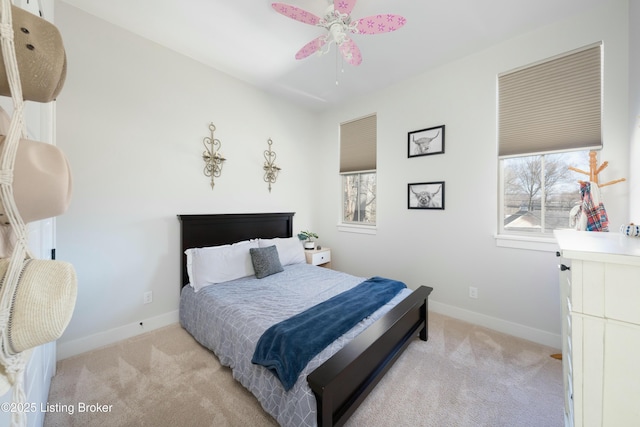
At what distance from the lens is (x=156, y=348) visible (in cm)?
221

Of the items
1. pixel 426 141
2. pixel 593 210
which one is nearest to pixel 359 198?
pixel 426 141

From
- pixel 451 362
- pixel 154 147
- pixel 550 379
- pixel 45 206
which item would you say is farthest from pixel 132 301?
pixel 550 379

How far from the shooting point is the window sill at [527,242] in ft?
7.39

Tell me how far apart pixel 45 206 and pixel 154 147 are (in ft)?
8.38

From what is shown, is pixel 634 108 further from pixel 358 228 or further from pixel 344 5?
A: pixel 358 228

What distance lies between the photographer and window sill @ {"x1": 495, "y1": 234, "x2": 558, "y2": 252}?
7.39 ft

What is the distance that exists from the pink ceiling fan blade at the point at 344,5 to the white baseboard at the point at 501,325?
306cm

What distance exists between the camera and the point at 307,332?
1578mm

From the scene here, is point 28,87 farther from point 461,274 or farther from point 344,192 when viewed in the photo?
point 344,192

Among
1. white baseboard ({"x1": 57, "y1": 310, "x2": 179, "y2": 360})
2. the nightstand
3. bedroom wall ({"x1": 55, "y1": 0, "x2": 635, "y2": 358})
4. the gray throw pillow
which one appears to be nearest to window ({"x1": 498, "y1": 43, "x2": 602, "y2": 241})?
bedroom wall ({"x1": 55, "y1": 0, "x2": 635, "y2": 358})

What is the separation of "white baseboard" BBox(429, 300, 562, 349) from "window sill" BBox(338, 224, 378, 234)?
1.18m

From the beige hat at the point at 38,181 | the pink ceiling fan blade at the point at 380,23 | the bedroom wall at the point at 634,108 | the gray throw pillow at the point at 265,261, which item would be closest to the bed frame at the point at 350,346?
the gray throw pillow at the point at 265,261

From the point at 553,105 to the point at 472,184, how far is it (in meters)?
0.94

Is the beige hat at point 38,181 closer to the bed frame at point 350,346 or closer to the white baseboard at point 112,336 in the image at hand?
the bed frame at point 350,346
